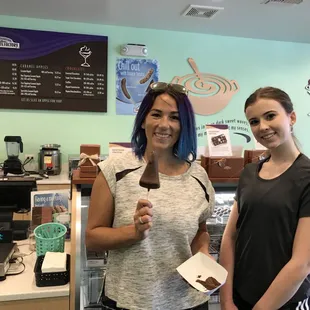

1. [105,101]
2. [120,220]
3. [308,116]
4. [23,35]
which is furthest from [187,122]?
[308,116]

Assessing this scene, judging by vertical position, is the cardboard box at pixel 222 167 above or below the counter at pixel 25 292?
above

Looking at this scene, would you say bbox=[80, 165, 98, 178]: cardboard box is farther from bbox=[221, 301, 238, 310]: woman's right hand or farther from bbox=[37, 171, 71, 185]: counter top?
bbox=[37, 171, 71, 185]: counter top

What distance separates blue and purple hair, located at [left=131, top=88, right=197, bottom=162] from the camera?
52.0 inches

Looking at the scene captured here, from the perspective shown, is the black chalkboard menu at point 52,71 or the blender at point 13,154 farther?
the black chalkboard menu at point 52,71

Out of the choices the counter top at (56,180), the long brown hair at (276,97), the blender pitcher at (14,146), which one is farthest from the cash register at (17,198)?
the long brown hair at (276,97)

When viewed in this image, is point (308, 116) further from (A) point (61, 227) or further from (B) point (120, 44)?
(A) point (61, 227)

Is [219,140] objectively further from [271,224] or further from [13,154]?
[13,154]

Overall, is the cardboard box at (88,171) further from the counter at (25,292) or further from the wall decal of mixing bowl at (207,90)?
the wall decal of mixing bowl at (207,90)

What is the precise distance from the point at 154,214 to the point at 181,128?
34 centimetres

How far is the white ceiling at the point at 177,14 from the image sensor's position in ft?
11.1

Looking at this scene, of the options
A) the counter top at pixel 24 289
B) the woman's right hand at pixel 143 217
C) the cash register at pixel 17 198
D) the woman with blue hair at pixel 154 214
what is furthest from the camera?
the cash register at pixel 17 198

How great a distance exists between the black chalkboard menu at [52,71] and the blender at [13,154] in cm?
48

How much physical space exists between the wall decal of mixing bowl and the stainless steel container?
1741 millimetres

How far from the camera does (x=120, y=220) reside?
1235 millimetres
